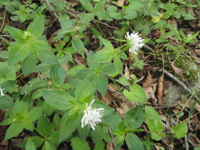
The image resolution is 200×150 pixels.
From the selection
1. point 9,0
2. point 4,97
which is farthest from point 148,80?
point 9,0

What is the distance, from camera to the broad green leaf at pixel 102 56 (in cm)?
159

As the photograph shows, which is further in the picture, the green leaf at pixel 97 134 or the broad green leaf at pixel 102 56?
the green leaf at pixel 97 134

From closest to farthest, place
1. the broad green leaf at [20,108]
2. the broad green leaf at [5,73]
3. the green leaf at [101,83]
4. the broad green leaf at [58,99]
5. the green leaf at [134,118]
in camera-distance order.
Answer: the broad green leaf at [58,99] < the green leaf at [134,118] < the broad green leaf at [20,108] < the green leaf at [101,83] < the broad green leaf at [5,73]

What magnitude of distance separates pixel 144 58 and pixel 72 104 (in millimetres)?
2017

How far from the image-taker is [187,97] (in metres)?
2.62

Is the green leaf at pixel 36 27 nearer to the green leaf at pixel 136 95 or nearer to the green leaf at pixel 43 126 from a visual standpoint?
the green leaf at pixel 43 126

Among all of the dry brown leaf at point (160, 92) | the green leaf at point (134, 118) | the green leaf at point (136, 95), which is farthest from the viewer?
the dry brown leaf at point (160, 92)

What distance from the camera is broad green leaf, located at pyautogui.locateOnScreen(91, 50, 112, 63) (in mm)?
1591

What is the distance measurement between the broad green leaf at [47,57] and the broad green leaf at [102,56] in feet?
1.46

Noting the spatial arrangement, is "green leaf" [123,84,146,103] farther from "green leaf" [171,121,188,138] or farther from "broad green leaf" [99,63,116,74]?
"green leaf" [171,121,188,138]

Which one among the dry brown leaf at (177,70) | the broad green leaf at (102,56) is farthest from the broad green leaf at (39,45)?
the dry brown leaf at (177,70)

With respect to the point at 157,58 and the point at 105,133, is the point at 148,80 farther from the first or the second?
the point at 105,133

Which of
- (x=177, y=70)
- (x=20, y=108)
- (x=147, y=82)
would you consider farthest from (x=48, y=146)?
(x=177, y=70)

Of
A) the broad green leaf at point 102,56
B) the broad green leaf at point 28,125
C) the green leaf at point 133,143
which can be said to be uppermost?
the broad green leaf at point 102,56
